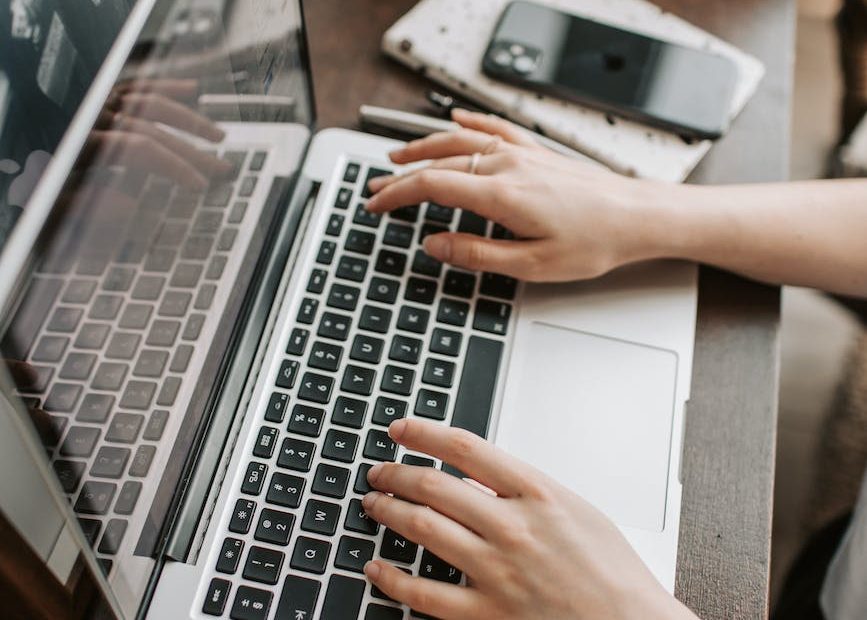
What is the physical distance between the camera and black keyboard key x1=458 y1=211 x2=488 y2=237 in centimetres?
62

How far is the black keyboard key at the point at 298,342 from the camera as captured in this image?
0.55 m

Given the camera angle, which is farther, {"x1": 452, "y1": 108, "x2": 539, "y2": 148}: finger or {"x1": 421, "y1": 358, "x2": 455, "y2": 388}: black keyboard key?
{"x1": 452, "y1": 108, "x2": 539, "y2": 148}: finger

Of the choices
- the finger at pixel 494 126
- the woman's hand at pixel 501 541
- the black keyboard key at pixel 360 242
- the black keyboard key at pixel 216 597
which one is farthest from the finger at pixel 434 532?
the finger at pixel 494 126

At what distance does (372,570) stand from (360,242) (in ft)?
0.84

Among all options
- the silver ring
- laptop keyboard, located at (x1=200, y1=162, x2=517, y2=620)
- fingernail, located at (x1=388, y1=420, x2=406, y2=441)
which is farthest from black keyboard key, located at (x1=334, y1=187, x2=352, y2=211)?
fingernail, located at (x1=388, y1=420, x2=406, y2=441)

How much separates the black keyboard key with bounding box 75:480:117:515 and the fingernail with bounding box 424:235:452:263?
28 centimetres

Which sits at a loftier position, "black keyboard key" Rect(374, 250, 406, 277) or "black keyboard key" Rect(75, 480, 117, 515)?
"black keyboard key" Rect(374, 250, 406, 277)

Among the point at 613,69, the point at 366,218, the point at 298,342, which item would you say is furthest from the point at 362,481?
the point at 613,69

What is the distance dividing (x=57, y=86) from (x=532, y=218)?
0.34 m

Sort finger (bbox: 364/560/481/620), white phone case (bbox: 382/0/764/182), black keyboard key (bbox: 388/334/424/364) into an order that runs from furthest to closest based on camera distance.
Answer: white phone case (bbox: 382/0/764/182) < black keyboard key (bbox: 388/334/424/364) < finger (bbox: 364/560/481/620)

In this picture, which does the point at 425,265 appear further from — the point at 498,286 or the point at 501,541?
the point at 501,541

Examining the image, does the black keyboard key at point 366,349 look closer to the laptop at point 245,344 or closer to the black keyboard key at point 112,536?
the laptop at point 245,344

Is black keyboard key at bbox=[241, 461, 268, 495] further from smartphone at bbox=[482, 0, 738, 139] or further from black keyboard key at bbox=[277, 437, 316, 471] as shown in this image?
smartphone at bbox=[482, 0, 738, 139]

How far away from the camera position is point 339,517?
489mm
